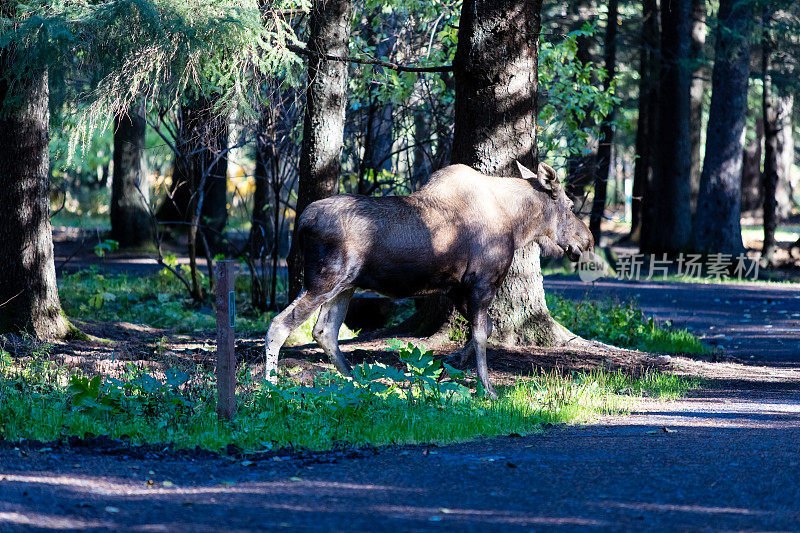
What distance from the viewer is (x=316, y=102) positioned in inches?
458

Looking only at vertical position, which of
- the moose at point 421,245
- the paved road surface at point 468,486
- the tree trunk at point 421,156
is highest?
the tree trunk at point 421,156

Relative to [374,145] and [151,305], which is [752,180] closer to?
[374,145]

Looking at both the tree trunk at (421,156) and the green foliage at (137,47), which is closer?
the green foliage at (137,47)

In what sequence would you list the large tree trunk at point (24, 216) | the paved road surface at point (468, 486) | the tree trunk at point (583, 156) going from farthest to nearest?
the tree trunk at point (583, 156) → the large tree trunk at point (24, 216) → the paved road surface at point (468, 486)

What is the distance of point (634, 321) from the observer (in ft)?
43.0

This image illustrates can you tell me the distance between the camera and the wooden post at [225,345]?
22.8 ft

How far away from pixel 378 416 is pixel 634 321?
6.78 metres

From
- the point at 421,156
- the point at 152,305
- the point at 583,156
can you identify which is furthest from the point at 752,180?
the point at 152,305

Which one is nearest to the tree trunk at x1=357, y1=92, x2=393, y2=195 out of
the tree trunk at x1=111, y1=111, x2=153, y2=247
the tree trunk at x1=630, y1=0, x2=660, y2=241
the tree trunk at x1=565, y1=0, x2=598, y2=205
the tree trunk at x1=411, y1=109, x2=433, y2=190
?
the tree trunk at x1=411, y1=109, x2=433, y2=190

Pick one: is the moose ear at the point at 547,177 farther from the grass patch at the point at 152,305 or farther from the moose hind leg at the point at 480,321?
the grass patch at the point at 152,305

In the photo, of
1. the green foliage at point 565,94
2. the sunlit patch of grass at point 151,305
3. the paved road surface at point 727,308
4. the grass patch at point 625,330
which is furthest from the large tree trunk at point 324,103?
the paved road surface at point 727,308

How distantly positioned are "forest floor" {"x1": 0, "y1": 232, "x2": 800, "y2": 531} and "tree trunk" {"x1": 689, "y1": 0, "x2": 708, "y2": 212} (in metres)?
19.2

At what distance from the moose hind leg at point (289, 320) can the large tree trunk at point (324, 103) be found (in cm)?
332

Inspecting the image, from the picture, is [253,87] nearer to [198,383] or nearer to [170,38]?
[170,38]
